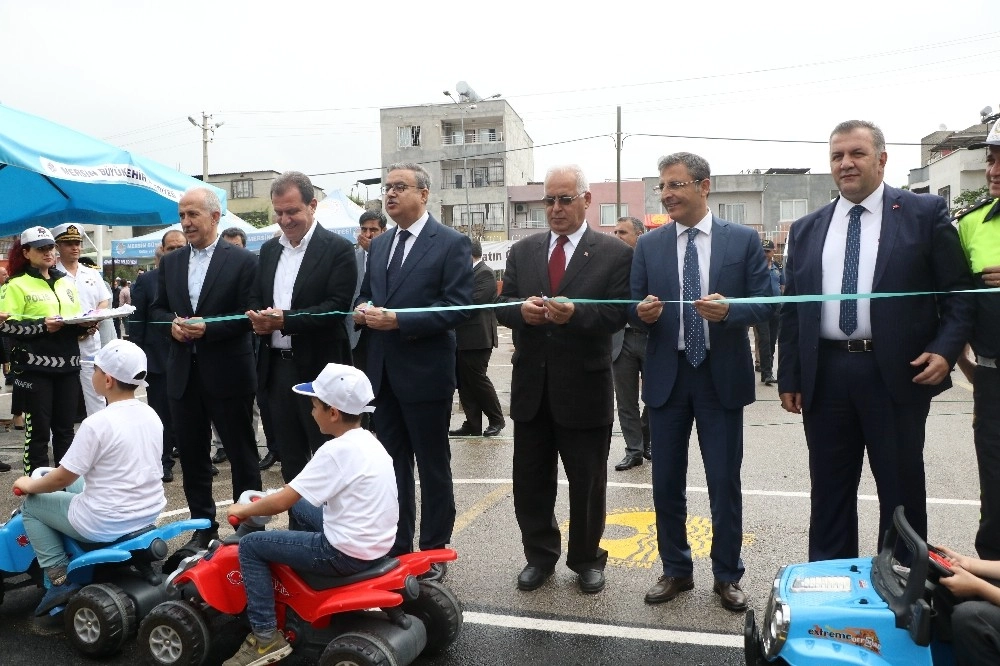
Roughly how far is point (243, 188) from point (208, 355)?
66.9 meters

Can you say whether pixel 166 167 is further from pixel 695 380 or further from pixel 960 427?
pixel 960 427

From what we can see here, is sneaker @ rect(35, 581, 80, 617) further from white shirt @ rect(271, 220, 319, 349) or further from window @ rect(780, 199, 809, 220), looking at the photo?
window @ rect(780, 199, 809, 220)

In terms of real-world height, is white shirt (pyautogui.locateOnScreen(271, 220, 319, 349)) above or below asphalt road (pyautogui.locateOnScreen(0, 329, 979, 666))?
above

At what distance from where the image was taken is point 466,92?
4966cm

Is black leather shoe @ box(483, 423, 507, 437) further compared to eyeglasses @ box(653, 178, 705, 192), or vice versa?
black leather shoe @ box(483, 423, 507, 437)

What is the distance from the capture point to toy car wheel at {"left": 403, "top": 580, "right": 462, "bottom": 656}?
12.0 feet

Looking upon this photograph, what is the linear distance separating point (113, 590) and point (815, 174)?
177 ft

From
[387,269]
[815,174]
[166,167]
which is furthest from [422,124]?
[387,269]

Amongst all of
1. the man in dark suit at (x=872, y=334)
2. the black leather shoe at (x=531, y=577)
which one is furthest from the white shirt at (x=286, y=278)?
the man in dark suit at (x=872, y=334)

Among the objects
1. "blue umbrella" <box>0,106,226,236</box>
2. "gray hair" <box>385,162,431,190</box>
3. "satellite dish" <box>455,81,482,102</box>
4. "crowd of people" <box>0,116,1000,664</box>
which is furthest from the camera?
"satellite dish" <box>455,81,482,102</box>

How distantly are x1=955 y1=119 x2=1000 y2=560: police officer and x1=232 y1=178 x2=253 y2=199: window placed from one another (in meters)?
68.3

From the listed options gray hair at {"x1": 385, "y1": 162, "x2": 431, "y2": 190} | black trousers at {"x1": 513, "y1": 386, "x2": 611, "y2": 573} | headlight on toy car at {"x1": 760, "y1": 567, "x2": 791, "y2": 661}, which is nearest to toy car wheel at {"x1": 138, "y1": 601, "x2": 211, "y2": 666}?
black trousers at {"x1": 513, "y1": 386, "x2": 611, "y2": 573}

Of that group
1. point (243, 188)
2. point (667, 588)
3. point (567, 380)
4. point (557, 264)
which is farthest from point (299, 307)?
point (243, 188)

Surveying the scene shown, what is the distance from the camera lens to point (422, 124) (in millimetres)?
54969
